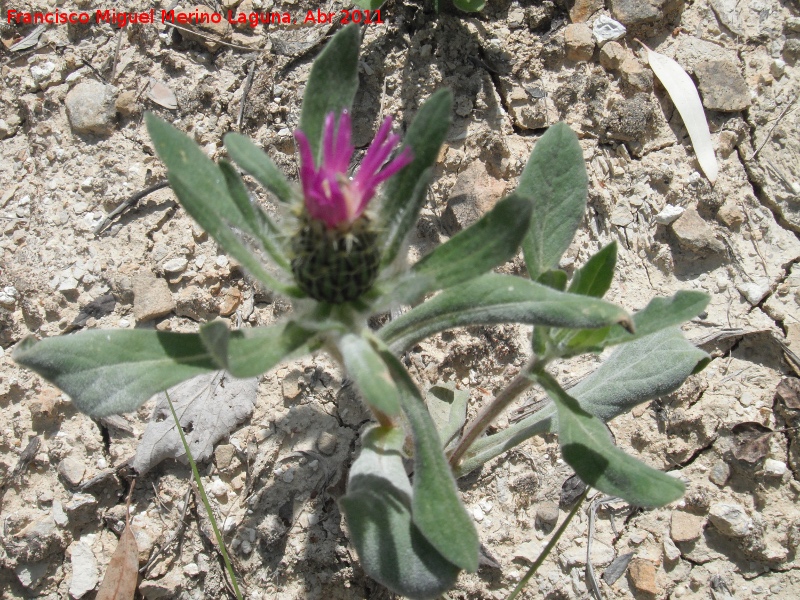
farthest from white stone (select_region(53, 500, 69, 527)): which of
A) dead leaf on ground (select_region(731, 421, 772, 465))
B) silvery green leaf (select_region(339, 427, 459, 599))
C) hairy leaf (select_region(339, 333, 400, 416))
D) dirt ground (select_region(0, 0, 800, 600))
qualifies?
dead leaf on ground (select_region(731, 421, 772, 465))

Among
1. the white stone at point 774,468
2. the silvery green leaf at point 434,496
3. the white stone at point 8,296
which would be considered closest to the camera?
the silvery green leaf at point 434,496

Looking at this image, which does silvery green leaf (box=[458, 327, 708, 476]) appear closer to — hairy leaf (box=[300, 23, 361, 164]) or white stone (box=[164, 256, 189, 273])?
hairy leaf (box=[300, 23, 361, 164])

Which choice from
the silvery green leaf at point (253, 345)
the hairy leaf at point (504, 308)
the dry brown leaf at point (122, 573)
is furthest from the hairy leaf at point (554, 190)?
the dry brown leaf at point (122, 573)

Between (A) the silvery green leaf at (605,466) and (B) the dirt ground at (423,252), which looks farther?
(B) the dirt ground at (423,252)

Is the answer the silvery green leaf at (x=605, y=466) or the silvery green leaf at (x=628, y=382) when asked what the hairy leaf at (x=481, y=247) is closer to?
the silvery green leaf at (x=605, y=466)

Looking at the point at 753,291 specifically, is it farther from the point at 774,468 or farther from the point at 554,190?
the point at 554,190
